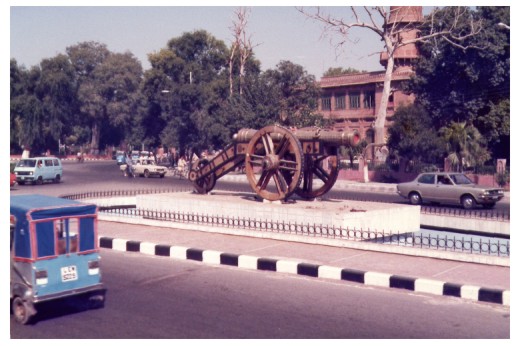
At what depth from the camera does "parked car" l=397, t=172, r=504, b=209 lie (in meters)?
22.5

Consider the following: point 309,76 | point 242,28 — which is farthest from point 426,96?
point 242,28

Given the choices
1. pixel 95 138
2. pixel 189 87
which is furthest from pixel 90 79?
pixel 189 87

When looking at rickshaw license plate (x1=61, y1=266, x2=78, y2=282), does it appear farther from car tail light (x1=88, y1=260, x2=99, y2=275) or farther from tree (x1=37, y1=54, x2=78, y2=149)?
tree (x1=37, y1=54, x2=78, y2=149)

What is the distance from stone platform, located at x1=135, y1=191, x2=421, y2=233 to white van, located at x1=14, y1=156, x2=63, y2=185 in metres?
18.1

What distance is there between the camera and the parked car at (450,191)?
73.9 feet

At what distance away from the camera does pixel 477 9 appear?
37.0 m

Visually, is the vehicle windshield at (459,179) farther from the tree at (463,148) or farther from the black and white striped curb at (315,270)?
the black and white striped curb at (315,270)

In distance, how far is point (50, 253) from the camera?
8.12 metres

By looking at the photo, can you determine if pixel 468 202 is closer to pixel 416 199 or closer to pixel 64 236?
pixel 416 199

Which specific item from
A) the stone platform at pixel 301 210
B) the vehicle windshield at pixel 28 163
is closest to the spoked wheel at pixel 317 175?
the stone platform at pixel 301 210

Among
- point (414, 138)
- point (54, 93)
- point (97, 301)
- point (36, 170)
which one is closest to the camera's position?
point (97, 301)

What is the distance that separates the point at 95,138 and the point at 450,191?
216 ft
